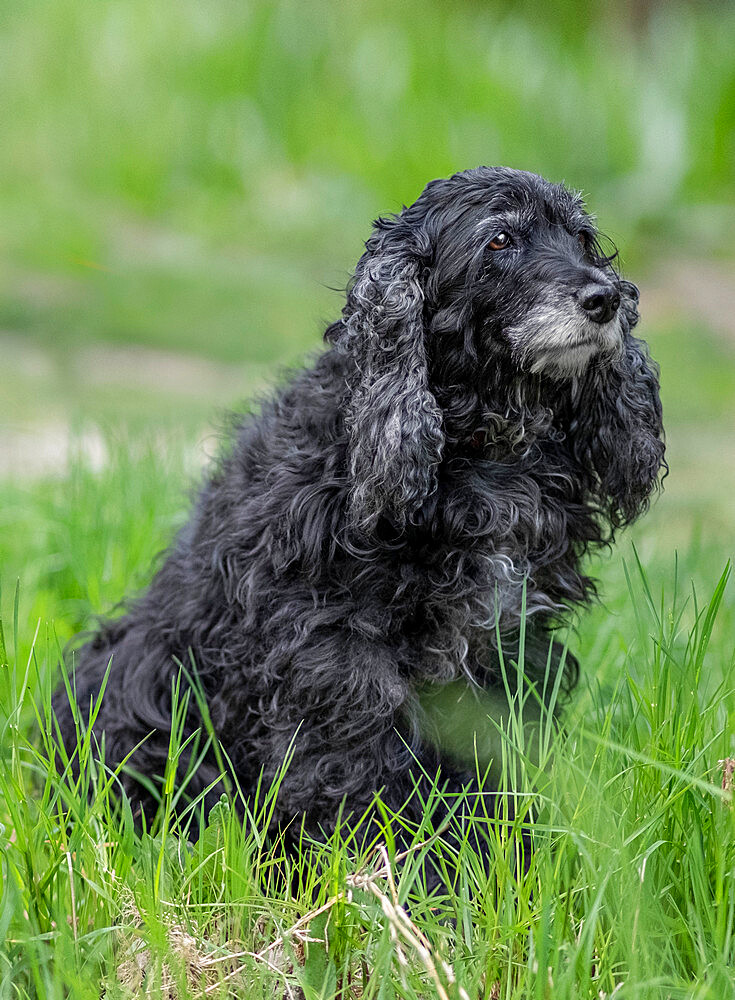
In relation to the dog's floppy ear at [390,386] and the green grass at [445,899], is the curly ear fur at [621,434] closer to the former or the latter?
the dog's floppy ear at [390,386]

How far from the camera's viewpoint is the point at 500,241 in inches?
113

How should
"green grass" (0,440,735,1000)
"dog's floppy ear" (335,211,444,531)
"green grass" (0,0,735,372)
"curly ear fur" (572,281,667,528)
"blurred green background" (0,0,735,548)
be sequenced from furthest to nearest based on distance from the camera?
"green grass" (0,0,735,372) → "blurred green background" (0,0,735,548) → "curly ear fur" (572,281,667,528) → "dog's floppy ear" (335,211,444,531) → "green grass" (0,440,735,1000)

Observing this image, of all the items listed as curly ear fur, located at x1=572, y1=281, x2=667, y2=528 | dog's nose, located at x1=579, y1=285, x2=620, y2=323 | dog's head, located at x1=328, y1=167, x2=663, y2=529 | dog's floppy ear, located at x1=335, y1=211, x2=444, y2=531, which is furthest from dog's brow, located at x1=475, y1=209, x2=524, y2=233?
curly ear fur, located at x1=572, y1=281, x2=667, y2=528

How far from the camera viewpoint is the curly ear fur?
3094mm

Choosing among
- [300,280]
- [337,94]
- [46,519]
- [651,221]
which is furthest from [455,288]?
[337,94]

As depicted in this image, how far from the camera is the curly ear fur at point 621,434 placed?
10.2ft

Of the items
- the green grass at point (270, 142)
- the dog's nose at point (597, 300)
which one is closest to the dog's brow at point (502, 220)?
the dog's nose at point (597, 300)

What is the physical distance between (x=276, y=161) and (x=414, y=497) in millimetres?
8609

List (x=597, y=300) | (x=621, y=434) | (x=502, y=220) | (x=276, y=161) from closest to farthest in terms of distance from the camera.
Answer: (x=597, y=300) → (x=502, y=220) → (x=621, y=434) → (x=276, y=161)

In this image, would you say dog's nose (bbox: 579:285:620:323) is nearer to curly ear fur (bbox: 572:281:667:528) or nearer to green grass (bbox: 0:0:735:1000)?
curly ear fur (bbox: 572:281:667:528)

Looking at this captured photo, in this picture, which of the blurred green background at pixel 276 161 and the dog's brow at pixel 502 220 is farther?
the blurred green background at pixel 276 161

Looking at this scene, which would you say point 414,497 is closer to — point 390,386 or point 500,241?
point 390,386

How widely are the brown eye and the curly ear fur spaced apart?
43 cm

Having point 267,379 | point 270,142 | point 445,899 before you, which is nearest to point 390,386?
point 445,899
